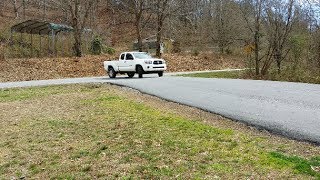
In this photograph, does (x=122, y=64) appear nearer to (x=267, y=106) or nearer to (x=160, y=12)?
(x=160, y=12)

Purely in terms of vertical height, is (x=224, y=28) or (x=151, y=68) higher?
(x=224, y=28)

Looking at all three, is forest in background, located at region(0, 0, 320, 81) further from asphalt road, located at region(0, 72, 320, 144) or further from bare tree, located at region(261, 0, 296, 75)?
asphalt road, located at region(0, 72, 320, 144)

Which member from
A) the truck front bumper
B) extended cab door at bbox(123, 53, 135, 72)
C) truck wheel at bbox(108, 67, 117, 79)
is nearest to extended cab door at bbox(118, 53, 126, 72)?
extended cab door at bbox(123, 53, 135, 72)

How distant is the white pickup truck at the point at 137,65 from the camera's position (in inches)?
1020

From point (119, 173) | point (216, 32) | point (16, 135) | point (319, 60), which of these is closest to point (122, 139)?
point (119, 173)

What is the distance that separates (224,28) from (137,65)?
24.2 m

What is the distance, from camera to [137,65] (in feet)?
86.1

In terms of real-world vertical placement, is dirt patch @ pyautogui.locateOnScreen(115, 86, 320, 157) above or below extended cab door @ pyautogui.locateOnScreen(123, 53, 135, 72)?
below

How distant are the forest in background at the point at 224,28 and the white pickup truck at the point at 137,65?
18.6ft

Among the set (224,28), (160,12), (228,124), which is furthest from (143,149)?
(224,28)

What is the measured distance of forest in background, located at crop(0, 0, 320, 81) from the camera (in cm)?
2288

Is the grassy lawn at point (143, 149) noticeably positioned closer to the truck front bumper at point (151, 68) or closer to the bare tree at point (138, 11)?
the truck front bumper at point (151, 68)

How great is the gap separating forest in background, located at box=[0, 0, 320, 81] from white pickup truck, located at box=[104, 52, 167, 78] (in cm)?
568

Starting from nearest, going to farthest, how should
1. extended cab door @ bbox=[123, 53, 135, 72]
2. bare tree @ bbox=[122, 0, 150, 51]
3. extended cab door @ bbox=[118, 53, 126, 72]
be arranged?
extended cab door @ bbox=[123, 53, 135, 72] → extended cab door @ bbox=[118, 53, 126, 72] → bare tree @ bbox=[122, 0, 150, 51]
